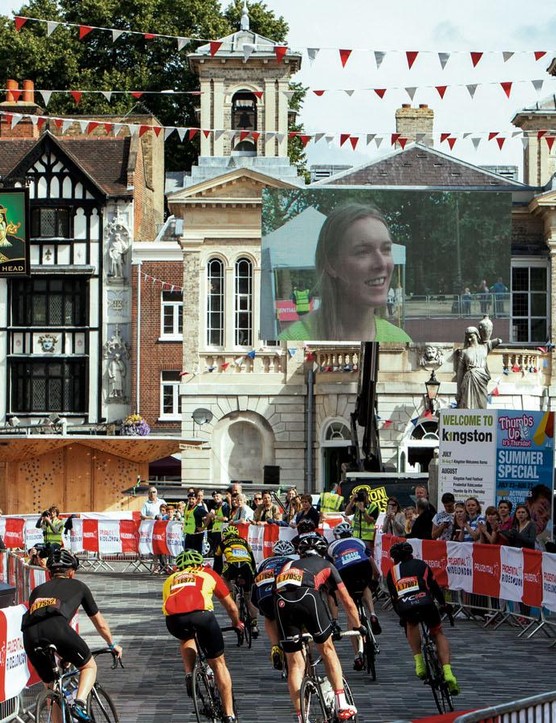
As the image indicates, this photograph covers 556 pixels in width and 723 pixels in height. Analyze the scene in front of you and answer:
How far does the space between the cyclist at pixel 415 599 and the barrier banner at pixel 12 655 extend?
130 inches

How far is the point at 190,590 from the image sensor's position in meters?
13.5

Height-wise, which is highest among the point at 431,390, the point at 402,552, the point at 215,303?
the point at 215,303

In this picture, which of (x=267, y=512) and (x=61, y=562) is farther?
(x=267, y=512)

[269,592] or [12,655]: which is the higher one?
[269,592]

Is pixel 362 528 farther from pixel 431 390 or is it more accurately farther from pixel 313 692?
pixel 431 390

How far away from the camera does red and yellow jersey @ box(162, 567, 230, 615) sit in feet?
44.2

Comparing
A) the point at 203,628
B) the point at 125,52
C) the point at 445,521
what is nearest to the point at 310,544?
the point at 203,628

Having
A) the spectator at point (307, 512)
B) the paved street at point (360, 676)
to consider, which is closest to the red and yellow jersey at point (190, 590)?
the paved street at point (360, 676)

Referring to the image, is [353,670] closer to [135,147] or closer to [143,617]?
[143,617]

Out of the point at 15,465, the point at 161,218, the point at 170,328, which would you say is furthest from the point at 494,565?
the point at 161,218

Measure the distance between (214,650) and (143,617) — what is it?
→ 10.4 m

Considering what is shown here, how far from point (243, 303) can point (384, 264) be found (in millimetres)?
6234

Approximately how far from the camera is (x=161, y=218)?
2549 inches

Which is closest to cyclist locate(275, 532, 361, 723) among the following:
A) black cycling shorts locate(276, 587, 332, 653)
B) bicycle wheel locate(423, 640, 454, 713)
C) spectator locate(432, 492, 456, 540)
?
black cycling shorts locate(276, 587, 332, 653)
